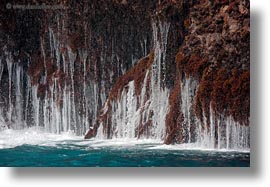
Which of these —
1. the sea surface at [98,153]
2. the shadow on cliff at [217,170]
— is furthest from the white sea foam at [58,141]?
the shadow on cliff at [217,170]

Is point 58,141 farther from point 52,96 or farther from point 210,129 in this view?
point 210,129

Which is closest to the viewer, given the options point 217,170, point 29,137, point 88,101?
point 217,170

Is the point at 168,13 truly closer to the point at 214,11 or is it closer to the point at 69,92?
the point at 214,11

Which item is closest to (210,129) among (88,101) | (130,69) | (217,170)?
(217,170)

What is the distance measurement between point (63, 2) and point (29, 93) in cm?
77

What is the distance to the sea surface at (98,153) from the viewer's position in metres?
7.03

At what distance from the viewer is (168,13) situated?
23.7ft

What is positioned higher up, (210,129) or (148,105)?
(148,105)

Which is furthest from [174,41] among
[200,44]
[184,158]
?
[184,158]

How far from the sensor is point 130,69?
7250 mm

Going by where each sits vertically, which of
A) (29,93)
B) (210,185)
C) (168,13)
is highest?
(168,13)

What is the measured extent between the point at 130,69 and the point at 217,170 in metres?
1.05

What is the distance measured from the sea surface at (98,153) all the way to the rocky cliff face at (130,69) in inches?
2.7

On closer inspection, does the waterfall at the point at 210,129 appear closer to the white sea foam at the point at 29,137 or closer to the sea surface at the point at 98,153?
the sea surface at the point at 98,153
